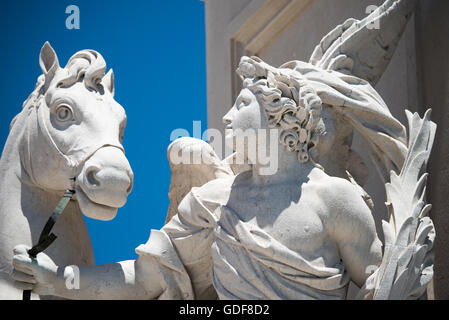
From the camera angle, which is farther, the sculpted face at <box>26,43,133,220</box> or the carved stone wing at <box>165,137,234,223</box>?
the carved stone wing at <box>165,137,234,223</box>

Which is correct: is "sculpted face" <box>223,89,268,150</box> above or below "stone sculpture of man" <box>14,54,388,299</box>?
above

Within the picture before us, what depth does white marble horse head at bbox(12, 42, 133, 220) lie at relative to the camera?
484 centimetres

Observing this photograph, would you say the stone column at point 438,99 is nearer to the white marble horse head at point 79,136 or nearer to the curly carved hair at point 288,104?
the curly carved hair at point 288,104

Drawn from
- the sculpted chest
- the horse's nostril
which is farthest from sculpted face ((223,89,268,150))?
the horse's nostril

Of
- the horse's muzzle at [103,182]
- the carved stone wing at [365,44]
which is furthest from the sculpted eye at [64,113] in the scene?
the carved stone wing at [365,44]

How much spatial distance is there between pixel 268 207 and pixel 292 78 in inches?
26.9

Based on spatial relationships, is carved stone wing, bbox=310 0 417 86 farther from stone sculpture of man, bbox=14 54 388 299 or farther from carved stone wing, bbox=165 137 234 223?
carved stone wing, bbox=165 137 234 223

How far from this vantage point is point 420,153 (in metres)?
5.10

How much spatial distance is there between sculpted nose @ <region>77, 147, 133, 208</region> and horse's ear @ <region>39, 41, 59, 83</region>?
661 mm

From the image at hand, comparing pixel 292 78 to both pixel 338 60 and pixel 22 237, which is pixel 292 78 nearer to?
pixel 338 60

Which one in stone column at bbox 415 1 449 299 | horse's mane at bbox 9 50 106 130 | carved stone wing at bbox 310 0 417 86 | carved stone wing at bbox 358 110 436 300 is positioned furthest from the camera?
stone column at bbox 415 1 449 299

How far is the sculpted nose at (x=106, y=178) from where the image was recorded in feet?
15.8

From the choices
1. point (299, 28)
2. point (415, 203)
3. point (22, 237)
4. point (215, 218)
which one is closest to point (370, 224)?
point (415, 203)

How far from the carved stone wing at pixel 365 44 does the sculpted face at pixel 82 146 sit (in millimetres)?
1396
